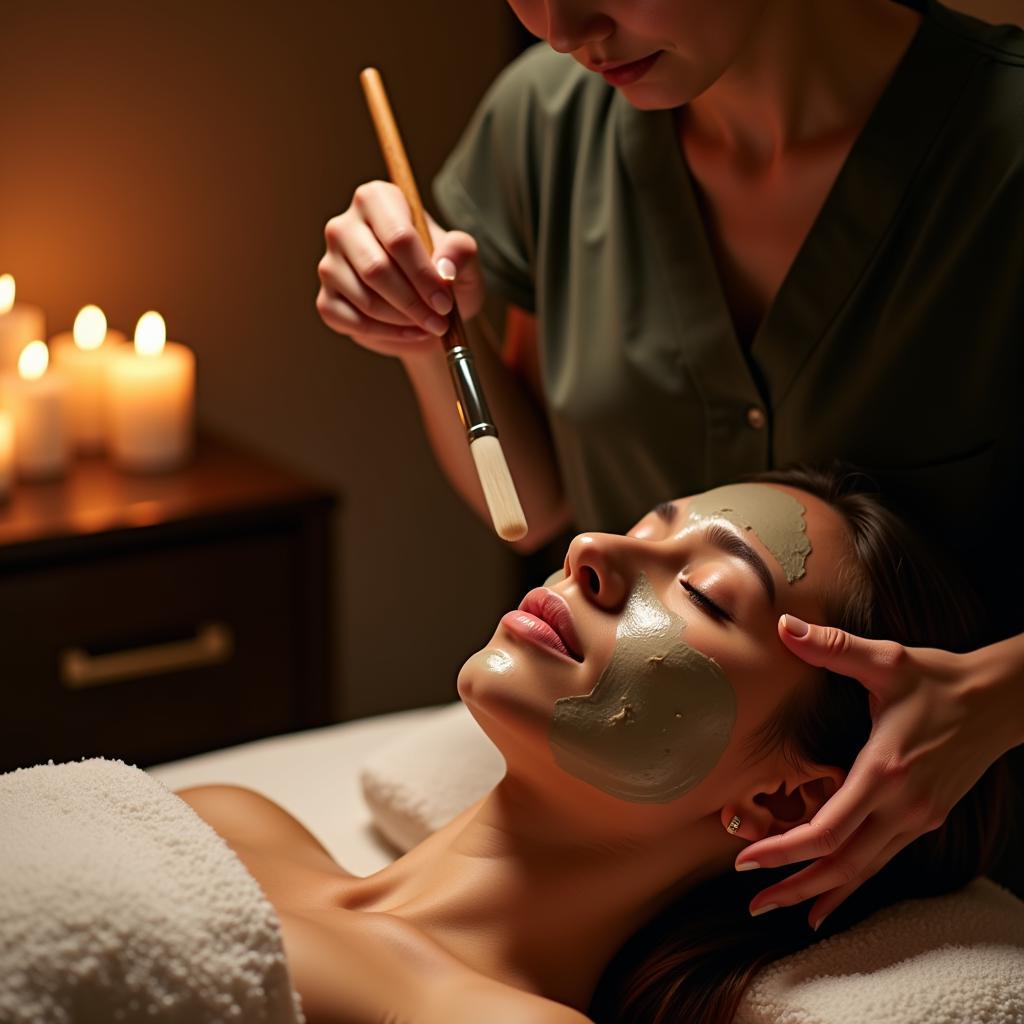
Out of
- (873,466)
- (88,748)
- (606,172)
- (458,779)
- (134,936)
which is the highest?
(606,172)

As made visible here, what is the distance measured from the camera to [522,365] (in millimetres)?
1582

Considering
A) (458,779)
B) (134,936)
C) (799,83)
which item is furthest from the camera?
(458,779)

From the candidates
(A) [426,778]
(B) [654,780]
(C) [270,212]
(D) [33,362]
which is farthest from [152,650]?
(B) [654,780]

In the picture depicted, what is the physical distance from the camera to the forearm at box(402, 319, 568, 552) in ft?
4.73

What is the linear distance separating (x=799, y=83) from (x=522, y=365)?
46 cm

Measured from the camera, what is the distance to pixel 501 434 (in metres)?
1.50

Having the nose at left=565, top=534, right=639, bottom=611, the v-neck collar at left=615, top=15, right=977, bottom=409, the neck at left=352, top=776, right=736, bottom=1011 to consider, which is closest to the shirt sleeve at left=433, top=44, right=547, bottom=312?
the v-neck collar at left=615, top=15, right=977, bottom=409

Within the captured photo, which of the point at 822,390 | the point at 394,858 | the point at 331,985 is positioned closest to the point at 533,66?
the point at 822,390

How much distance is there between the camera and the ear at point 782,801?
1122 mm

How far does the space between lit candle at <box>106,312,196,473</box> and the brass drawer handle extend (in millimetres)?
243

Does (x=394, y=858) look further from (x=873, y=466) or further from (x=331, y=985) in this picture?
(x=873, y=466)

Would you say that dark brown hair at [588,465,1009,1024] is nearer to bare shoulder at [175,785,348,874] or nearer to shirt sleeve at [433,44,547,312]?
bare shoulder at [175,785,348,874]

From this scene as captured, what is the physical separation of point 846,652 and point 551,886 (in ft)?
0.95

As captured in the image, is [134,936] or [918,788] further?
[918,788]
